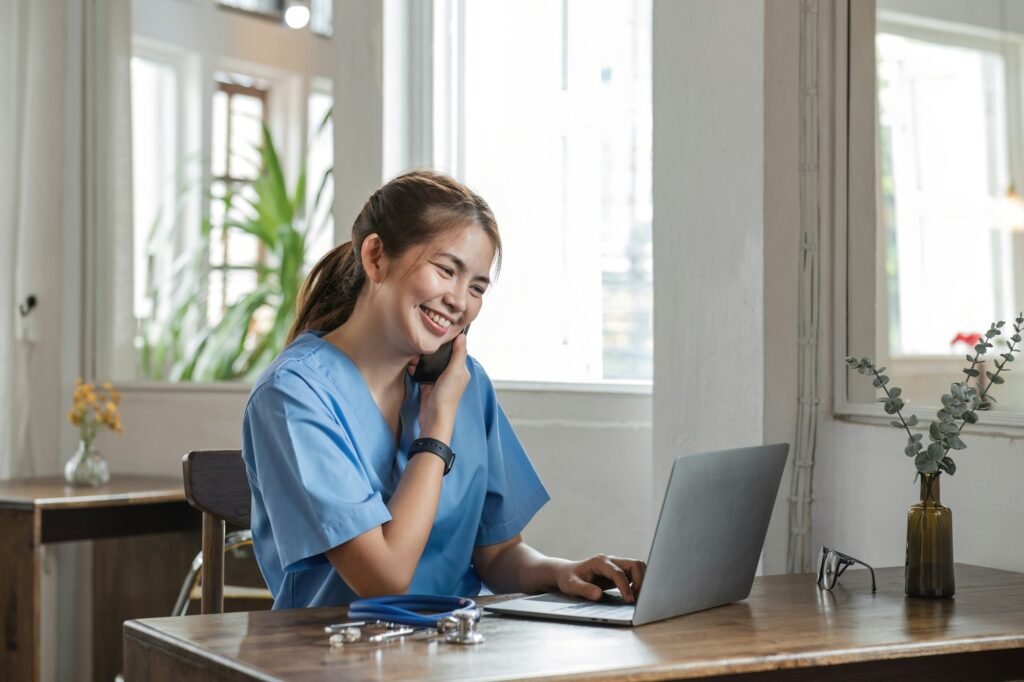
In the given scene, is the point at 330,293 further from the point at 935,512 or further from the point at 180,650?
the point at 935,512

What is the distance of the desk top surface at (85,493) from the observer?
328 centimetres

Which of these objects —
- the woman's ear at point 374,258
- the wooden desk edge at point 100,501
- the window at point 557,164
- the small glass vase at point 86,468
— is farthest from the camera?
the small glass vase at point 86,468

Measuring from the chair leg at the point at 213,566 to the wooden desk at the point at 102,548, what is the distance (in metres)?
1.15

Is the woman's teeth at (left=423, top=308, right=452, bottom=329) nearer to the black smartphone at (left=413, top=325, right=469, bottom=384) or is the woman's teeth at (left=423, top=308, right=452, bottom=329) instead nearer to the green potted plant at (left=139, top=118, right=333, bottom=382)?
the black smartphone at (left=413, top=325, right=469, bottom=384)

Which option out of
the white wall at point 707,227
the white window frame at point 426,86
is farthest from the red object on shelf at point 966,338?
the white window frame at point 426,86

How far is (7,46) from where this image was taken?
12.7ft

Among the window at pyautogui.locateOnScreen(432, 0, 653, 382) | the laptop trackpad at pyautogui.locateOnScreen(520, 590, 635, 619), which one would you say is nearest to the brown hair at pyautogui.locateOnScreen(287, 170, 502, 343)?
the laptop trackpad at pyautogui.locateOnScreen(520, 590, 635, 619)

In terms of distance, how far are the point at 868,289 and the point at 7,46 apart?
265 centimetres

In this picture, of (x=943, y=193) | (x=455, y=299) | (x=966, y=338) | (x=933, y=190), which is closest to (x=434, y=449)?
(x=455, y=299)

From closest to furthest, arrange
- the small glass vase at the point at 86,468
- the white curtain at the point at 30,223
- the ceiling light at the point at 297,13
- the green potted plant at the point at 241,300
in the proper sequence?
1. the small glass vase at the point at 86,468
2. the white curtain at the point at 30,223
3. the green potted plant at the point at 241,300
4. the ceiling light at the point at 297,13

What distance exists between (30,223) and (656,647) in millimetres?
3007

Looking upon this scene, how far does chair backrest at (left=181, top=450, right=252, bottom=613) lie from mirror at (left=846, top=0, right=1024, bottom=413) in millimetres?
1076

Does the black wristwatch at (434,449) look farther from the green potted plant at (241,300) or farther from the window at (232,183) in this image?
the window at (232,183)

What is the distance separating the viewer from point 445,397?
194cm
